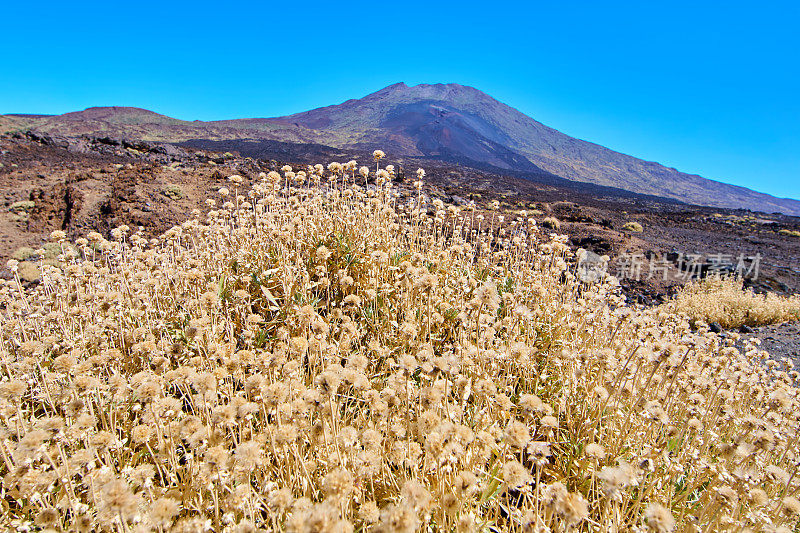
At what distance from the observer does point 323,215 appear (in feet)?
15.6

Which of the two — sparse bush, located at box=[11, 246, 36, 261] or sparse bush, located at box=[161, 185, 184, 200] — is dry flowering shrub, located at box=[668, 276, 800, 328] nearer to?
sparse bush, located at box=[161, 185, 184, 200]

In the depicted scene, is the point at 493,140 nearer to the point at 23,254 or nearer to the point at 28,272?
the point at 23,254

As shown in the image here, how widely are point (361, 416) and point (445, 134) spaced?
111 meters

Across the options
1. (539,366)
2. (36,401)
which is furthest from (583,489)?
(36,401)

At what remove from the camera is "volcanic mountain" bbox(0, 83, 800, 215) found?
6931 cm

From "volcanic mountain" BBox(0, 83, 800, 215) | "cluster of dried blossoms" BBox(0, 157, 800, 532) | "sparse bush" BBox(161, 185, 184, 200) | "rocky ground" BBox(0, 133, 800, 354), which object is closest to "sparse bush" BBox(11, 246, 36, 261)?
"rocky ground" BBox(0, 133, 800, 354)

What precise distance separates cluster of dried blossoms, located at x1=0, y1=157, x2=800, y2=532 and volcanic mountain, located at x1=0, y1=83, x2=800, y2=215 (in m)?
61.5

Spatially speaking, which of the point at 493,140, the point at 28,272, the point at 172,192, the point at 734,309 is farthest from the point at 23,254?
the point at 493,140

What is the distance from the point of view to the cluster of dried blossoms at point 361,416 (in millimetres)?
1441

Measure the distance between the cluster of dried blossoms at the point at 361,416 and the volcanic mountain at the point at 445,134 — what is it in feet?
202

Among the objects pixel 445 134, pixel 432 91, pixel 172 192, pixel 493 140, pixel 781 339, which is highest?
pixel 432 91

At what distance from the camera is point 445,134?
105 m

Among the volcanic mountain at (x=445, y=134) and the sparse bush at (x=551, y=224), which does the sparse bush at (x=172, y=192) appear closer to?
the sparse bush at (x=551, y=224)

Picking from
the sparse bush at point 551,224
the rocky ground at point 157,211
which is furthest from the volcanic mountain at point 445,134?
the sparse bush at point 551,224
